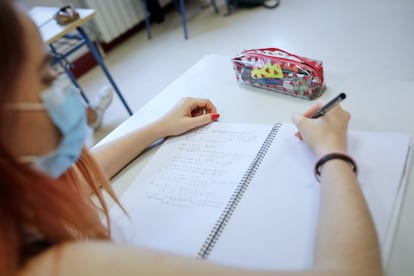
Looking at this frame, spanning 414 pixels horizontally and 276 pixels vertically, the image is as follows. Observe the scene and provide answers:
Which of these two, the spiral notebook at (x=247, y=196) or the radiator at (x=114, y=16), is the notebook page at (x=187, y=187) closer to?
the spiral notebook at (x=247, y=196)

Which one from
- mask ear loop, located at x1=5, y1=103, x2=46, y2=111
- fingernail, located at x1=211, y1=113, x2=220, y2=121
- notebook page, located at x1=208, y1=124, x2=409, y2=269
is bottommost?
notebook page, located at x1=208, y1=124, x2=409, y2=269

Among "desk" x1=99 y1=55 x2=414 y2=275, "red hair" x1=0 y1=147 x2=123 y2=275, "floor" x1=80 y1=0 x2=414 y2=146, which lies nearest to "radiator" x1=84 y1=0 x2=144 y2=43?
"floor" x1=80 y1=0 x2=414 y2=146

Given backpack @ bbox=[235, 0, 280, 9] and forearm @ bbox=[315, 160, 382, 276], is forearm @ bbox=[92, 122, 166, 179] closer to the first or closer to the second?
forearm @ bbox=[315, 160, 382, 276]

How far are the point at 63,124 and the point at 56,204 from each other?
14 centimetres

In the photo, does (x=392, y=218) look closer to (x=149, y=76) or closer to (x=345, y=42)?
(x=345, y=42)

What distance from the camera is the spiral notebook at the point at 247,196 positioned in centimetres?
54

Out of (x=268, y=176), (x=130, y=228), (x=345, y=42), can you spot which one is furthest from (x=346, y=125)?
(x=345, y=42)

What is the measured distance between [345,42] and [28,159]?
230cm

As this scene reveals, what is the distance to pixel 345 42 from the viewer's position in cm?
228

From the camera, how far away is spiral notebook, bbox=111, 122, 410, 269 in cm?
54

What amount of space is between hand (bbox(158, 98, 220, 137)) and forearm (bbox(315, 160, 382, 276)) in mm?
381

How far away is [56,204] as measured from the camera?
0.44m

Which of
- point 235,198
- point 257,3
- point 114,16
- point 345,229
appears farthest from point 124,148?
point 257,3

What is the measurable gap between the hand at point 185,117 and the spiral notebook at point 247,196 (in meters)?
0.06
